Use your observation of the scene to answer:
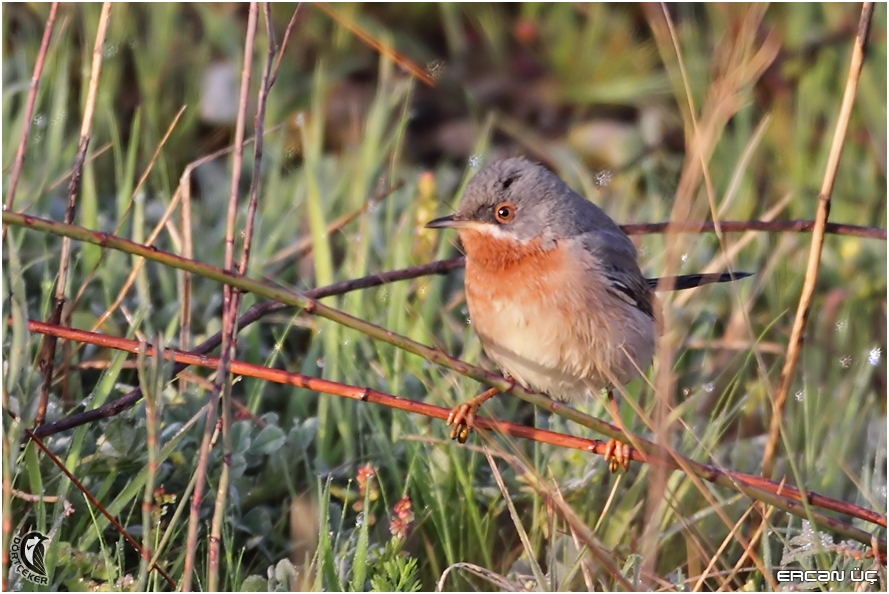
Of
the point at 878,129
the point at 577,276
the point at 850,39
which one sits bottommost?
the point at 577,276

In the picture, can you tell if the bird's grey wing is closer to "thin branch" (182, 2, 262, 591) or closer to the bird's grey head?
the bird's grey head

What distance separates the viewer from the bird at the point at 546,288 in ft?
11.1

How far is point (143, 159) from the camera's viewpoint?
16.5ft

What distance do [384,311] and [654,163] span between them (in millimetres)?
2179

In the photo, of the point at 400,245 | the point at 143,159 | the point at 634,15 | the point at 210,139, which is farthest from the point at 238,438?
the point at 634,15

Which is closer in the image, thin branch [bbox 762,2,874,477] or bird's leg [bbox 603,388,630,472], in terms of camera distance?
thin branch [bbox 762,2,874,477]

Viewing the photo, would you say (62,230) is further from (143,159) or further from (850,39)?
(850,39)

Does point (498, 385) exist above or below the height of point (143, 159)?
below

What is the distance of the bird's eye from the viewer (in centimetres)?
355

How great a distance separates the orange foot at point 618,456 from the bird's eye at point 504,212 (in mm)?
795

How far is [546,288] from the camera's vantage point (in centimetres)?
Result: 343

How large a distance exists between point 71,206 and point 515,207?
4.53 ft

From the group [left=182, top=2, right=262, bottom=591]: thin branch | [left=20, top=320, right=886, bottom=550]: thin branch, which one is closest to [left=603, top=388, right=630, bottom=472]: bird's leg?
[left=20, top=320, right=886, bottom=550]: thin branch

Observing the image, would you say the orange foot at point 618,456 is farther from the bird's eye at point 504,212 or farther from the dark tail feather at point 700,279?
the bird's eye at point 504,212
